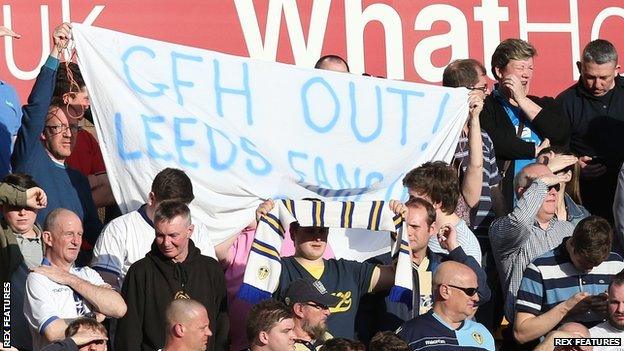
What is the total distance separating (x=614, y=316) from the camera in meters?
10.1

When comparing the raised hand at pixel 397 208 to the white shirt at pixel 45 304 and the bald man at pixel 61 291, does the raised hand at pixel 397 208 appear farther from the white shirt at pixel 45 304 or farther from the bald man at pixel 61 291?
the white shirt at pixel 45 304

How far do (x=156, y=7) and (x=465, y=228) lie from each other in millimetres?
3640

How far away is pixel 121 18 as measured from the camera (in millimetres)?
13086

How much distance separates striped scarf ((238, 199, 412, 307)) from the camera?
9922 millimetres

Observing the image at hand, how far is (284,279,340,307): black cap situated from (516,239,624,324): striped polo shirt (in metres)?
1.44

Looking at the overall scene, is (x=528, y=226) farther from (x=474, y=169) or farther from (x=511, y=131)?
(x=511, y=131)

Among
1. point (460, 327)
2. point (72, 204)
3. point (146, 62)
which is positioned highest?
point (146, 62)

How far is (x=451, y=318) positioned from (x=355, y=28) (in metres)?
4.21

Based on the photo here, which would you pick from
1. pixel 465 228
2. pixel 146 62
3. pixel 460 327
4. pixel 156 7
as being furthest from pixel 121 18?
pixel 460 327

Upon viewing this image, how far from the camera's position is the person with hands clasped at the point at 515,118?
38.5 feet

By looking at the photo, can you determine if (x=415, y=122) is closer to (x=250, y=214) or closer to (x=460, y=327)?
(x=250, y=214)

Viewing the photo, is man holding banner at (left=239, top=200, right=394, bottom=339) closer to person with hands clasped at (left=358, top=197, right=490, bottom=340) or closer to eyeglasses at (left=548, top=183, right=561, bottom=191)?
person with hands clasped at (left=358, top=197, right=490, bottom=340)

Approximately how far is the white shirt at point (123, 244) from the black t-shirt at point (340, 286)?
0.59 metres

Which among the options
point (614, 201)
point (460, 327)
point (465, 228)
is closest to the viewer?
point (460, 327)
